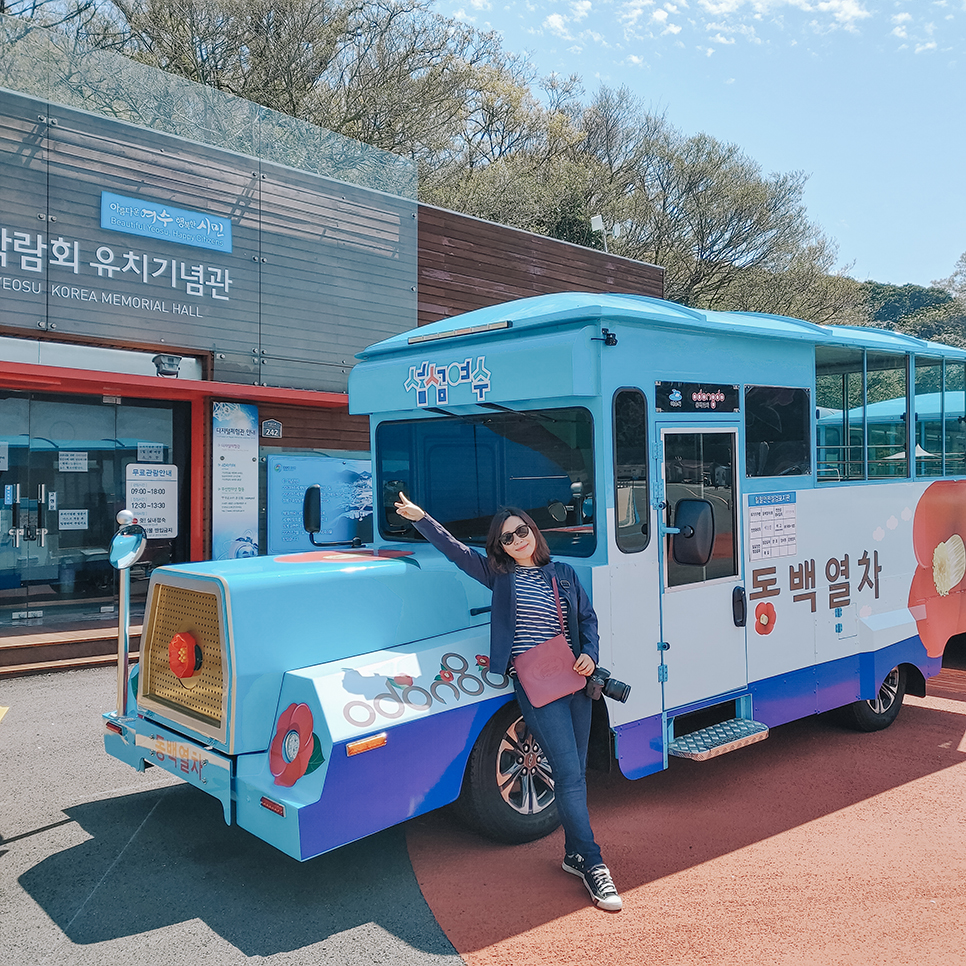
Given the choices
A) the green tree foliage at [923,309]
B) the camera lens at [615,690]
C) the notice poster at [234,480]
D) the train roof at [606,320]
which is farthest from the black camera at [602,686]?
the green tree foliage at [923,309]

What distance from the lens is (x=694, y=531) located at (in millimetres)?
4332

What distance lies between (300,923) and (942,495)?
5701 millimetres

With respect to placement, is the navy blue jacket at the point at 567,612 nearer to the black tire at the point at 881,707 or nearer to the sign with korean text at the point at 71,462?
the black tire at the point at 881,707

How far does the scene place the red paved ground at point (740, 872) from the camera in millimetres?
3463

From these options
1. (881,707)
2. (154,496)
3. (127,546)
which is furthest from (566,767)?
(154,496)

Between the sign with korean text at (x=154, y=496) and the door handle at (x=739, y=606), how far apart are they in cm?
765

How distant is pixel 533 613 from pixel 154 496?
7.98 meters

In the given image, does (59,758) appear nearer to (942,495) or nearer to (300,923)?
(300,923)

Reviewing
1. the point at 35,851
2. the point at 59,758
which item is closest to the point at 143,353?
the point at 59,758

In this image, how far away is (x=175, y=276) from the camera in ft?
34.3

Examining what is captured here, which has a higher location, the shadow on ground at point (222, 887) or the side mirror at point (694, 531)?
the side mirror at point (694, 531)

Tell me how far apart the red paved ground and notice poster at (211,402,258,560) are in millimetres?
A: 6858

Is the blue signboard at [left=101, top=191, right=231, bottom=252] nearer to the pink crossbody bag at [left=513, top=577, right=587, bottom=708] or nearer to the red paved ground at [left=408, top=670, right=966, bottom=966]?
the red paved ground at [left=408, top=670, right=966, bottom=966]

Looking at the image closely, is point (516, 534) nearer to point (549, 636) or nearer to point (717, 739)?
point (549, 636)
